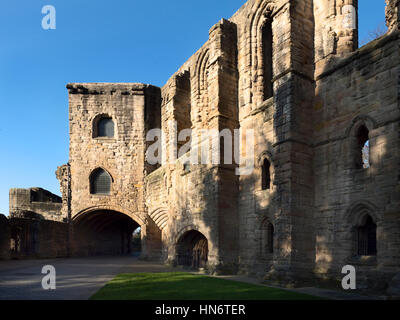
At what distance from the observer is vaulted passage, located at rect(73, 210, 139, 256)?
21.8m

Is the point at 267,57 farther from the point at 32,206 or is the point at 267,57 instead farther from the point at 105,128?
the point at 32,206

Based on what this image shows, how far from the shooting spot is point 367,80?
8602 mm

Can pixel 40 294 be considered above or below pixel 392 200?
below

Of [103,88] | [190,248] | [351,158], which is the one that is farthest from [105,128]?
[351,158]

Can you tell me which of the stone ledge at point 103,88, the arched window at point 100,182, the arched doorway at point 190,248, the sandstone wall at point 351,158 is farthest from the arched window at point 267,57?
the arched window at point 100,182

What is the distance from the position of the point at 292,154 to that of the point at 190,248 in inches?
290

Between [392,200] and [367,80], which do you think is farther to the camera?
[367,80]

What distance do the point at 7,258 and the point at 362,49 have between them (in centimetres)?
1796

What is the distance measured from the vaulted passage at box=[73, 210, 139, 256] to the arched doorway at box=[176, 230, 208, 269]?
8330mm

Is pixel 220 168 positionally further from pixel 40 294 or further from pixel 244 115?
pixel 40 294

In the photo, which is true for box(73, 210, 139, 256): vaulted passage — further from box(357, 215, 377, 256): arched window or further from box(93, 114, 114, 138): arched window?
box(357, 215, 377, 256): arched window
